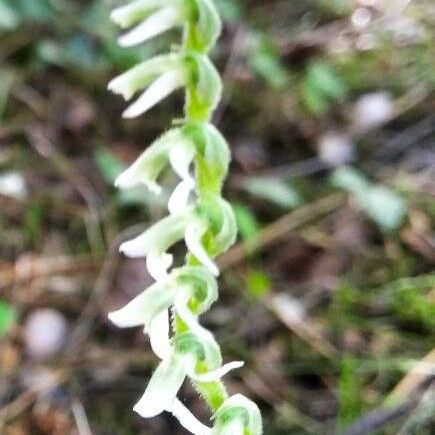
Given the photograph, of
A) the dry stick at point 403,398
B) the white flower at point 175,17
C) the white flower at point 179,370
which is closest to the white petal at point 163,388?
the white flower at point 179,370

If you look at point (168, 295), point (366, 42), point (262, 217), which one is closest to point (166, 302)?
point (168, 295)

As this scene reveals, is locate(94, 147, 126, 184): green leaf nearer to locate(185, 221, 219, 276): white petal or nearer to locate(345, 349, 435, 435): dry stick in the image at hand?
locate(345, 349, 435, 435): dry stick

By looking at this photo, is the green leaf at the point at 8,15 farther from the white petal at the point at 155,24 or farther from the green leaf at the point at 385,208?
the white petal at the point at 155,24

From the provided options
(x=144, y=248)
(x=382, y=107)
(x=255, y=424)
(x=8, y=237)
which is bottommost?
(x=382, y=107)

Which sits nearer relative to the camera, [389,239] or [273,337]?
[273,337]

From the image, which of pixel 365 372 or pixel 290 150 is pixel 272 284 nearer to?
pixel 365 372

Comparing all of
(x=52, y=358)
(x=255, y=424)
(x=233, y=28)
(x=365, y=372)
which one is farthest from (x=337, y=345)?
(x=233, y=28)

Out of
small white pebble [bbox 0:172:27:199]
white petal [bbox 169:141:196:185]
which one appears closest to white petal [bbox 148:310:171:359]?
white petal [bbox 169:141:196:185]

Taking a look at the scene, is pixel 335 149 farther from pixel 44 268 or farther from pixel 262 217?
pixel 44 268
